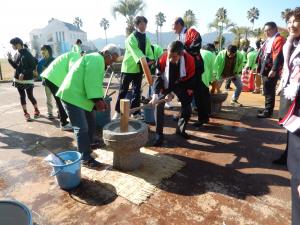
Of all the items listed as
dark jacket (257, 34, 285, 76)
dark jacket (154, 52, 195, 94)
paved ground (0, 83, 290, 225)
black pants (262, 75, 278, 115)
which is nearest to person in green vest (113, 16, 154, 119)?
dark jacket (154, 52, 195, 94)

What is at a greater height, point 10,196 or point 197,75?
point 197,75

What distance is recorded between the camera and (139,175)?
3805 mm

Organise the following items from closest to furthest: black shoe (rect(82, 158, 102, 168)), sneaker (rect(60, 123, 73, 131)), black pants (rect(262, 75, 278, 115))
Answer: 1. black shoe (rect(82, 158, 102, 168))
2. sneaker (rect(60, 123, 73, 131))
3. black pants (rect(262, 75, 278, 115))

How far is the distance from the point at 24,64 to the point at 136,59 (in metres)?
2.85

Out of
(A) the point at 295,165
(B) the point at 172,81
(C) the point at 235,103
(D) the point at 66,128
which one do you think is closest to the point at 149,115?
(B) the point at 172,81

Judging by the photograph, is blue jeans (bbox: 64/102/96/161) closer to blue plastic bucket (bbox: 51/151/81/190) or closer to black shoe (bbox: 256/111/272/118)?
blue plastic bucket (bbox: 51/151/81/190)

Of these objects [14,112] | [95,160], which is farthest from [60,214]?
[14,112]

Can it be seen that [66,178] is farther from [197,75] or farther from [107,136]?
[197,75]

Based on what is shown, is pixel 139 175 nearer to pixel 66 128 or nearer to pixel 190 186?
pixel 190 186

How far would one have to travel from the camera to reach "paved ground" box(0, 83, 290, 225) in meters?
2.98

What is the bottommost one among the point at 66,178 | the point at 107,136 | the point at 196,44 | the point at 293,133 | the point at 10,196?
the point at 10,196

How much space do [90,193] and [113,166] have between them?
2.15ft

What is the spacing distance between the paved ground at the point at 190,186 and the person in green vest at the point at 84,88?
61 centimetres

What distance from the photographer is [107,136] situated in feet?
12.0
